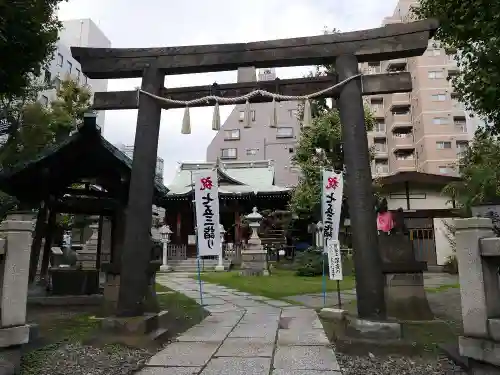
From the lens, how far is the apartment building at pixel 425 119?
118 feet

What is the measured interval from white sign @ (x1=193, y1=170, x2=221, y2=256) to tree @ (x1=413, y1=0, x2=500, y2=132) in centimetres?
586

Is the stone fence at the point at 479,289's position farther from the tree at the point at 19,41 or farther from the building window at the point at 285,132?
the building window at the point at 285,132

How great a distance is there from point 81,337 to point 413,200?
20462mm

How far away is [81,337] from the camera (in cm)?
586

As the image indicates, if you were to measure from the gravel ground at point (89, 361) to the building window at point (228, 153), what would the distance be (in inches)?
1686

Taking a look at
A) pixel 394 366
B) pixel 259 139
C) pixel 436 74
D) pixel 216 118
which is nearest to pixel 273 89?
pixel 216 118

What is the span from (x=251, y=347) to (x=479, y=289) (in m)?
2.95

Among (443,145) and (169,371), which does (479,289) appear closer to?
(169,371)

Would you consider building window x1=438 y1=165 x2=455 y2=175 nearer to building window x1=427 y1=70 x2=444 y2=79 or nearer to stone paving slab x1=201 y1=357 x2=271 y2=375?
building window x1=427 y1=70 x2=444 y2=79

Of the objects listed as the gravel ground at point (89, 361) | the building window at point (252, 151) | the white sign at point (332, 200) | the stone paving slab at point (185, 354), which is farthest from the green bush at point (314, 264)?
the building window at point (252, 151)

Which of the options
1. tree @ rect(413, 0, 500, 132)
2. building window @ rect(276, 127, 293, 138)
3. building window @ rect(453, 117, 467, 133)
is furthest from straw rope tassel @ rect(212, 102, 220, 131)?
building window @ rect(276, 127, 293, 138)

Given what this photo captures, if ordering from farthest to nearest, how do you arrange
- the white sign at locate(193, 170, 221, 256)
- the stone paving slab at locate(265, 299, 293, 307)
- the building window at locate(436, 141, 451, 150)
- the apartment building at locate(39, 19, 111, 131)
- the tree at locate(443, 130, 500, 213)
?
1. the apartment building at locate(39, 19, 111, 131)
2. the building window at locate(436, 141, 451, 150)
3. the tree at locate(443, 130, 500, 213)
4. the stone paving slab at locate(265, 299, 293, 307)
5. the white sign at locate(193, 170, 221, 256)

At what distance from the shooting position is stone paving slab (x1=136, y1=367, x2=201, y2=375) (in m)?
4.25

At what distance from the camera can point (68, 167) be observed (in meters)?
9.41
